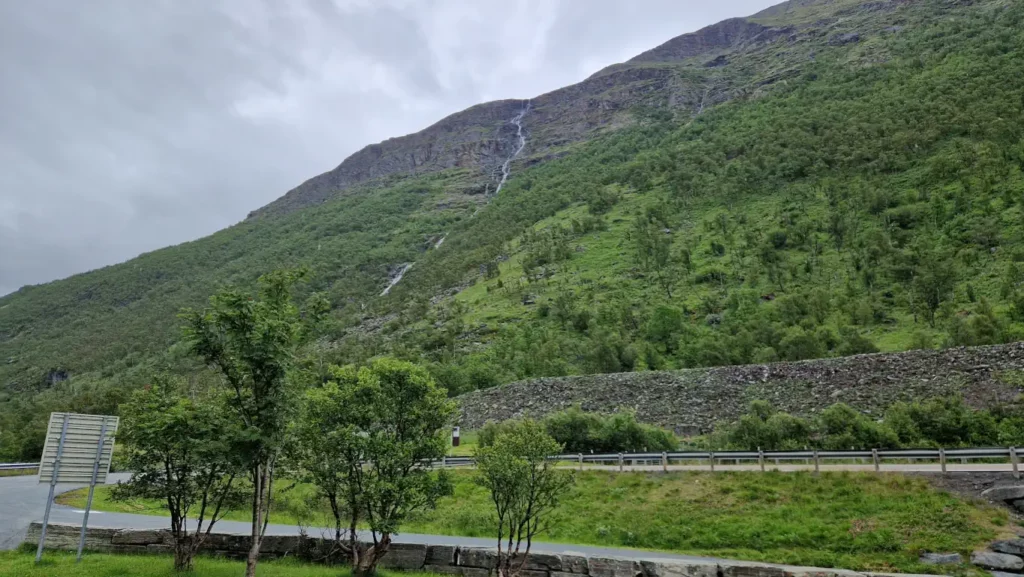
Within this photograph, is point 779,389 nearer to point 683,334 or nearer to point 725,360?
point 725,360

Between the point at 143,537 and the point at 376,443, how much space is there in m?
7.35

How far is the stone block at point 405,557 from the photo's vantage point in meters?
14.6

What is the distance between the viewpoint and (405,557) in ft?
48.2

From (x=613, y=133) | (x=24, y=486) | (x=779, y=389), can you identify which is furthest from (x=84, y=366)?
(x=613, y=133)

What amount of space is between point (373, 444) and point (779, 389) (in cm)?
2795

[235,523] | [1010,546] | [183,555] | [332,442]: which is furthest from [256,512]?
[1010,546]

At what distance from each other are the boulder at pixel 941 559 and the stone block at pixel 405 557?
13108mm

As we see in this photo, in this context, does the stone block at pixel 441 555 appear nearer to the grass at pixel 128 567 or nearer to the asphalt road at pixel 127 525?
the grass at pixel 128 567

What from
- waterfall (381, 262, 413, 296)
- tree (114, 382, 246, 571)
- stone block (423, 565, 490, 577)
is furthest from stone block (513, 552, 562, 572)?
waterfall (381, 262, 413, 296)

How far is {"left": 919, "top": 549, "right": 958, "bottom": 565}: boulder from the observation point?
47.4ft

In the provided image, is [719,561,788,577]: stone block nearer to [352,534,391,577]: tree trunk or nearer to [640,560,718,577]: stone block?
[640,560,718,577]: stone block

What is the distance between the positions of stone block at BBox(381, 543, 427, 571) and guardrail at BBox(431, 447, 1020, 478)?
14.4 feet

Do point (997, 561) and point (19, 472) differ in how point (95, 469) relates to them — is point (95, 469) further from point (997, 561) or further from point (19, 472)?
point (19, 472)

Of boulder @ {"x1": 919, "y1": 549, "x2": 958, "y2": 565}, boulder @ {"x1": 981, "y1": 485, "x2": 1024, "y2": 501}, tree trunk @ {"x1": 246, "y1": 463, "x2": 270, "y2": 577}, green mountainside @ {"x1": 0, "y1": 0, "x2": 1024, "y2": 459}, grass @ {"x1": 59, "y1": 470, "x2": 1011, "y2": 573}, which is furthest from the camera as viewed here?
green mountainside @ {"x1": 0, "y1": 0, "x2": 1024, "y2": 459}
